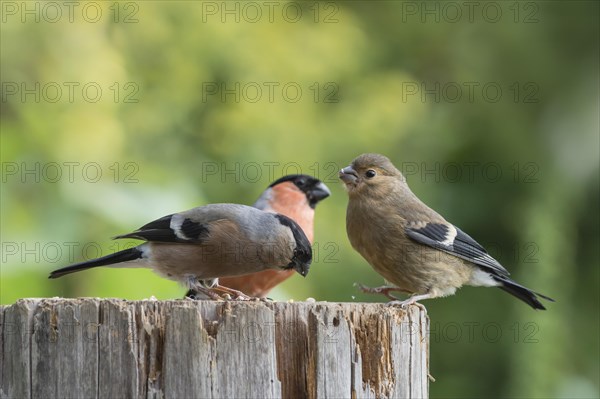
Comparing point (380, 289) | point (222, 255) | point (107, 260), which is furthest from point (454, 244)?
point (107, 260)

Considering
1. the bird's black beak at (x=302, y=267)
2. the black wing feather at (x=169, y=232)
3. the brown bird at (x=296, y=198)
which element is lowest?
the bird's black beak at (x=302, y=267)

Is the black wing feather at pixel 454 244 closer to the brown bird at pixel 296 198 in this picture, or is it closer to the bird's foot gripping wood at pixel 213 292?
the bird's foot gripping wood at pixel 213 292

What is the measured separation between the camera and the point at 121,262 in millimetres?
4574

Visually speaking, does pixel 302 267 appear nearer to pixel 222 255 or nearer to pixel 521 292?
pixel 222 255

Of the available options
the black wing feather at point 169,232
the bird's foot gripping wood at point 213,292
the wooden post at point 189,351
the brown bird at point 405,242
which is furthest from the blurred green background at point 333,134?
the wooden post at point 189,351

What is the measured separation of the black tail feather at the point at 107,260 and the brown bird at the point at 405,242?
119 centimetres

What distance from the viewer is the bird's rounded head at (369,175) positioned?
4.82 metres

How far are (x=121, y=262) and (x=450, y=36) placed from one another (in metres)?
5.09

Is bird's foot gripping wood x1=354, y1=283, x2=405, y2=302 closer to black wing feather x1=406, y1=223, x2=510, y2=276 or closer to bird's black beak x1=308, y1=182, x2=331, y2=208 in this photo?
black wing feather x1=406, y1=223, x2=510, y2=276

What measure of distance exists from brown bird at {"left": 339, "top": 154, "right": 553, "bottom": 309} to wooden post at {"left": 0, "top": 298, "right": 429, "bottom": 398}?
5.06ft

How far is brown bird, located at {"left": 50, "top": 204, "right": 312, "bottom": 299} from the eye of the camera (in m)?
4.48

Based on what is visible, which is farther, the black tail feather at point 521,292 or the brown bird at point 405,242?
the black tail feather at point 521,292

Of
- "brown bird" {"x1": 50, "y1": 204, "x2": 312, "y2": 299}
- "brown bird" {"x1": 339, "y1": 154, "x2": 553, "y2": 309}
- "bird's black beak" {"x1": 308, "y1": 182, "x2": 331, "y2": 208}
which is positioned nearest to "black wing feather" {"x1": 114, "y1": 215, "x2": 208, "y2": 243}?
"brown bird" {"x1": 50, "y1": 204, "x2": 312, "y2": 299}

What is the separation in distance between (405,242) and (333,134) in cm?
302
